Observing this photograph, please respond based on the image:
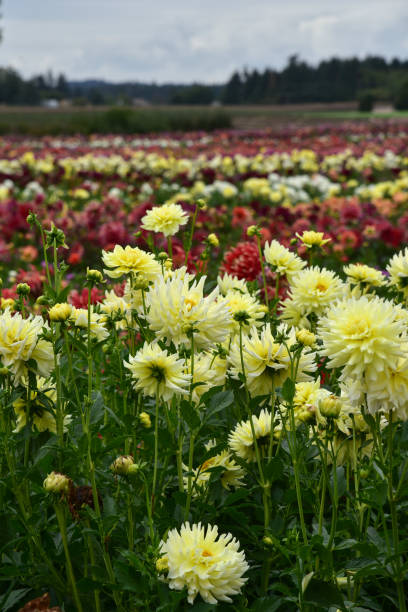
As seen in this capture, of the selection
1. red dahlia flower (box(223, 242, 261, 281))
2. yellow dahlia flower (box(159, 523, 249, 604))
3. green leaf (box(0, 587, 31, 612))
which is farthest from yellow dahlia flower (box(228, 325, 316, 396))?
red dahlia flower (box(223, 242, 261, 281))

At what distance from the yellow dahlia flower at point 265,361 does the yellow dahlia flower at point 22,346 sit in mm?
375

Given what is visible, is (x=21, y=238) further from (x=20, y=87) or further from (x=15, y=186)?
(x=20, y=87)

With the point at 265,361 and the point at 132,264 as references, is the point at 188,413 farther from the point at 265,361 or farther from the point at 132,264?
the point at 132,264

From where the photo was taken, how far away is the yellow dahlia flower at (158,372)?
1129 millimetres

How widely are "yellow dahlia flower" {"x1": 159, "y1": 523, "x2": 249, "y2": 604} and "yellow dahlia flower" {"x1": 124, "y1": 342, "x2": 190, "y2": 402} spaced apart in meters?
0.25

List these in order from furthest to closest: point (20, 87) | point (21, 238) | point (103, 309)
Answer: point (20, 87) → point (21, 238) → point (103, 309)

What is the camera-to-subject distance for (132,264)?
1411mm

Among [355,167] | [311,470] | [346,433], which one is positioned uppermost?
[355,167]

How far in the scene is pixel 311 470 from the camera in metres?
1.68

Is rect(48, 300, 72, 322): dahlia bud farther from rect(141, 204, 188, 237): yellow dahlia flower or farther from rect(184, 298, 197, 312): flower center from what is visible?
rect(141, 204, 188, 237): yellow dahlia flower

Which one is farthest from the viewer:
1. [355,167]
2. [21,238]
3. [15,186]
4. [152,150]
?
[152,150]

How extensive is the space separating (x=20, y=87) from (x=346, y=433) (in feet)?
242

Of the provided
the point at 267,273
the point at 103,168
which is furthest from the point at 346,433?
the point at 103,168

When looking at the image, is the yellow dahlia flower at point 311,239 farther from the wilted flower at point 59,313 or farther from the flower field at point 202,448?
the wilted flower at point 59,313
